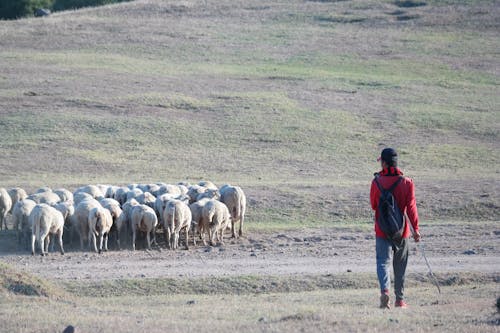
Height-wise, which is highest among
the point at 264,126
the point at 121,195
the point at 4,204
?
the point at 121,195

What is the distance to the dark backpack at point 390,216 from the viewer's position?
13367 mm

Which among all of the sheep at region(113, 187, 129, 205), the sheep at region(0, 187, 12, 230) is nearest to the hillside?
the sheep at region(113, 187, 129, 205)

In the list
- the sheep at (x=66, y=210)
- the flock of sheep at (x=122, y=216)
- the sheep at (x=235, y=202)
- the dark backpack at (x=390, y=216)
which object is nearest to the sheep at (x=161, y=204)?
the flock of sheep at (x=122, y=216)

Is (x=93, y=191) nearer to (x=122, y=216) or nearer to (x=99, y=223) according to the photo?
(x=122, y=216)

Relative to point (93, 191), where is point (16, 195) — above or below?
below

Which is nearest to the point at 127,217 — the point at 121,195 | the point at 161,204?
the point at 161,204

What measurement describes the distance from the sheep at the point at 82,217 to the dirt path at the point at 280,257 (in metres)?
0.59

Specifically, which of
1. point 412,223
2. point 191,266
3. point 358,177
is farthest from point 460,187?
point 412,223

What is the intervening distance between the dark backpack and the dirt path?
17.0ft

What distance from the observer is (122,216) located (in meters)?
22.1

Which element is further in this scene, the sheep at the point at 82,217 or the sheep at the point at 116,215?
the sheep at the point at 116,215

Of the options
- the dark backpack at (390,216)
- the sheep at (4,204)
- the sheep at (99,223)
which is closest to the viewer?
the dark backpack at (390,216)

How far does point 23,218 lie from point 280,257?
611 cm

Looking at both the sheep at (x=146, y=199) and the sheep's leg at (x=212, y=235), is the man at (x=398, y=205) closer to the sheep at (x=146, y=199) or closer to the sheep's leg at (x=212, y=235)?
the sheep's leg at (x=212, y=235)
